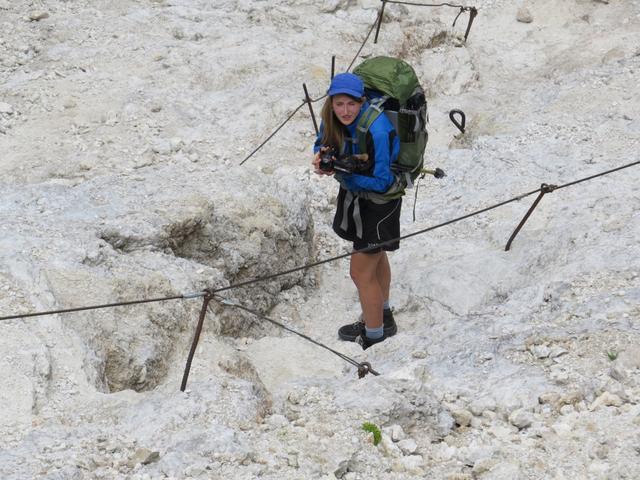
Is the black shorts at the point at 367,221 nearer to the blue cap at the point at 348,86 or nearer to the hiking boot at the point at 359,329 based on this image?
the hiking boot at the point at 359,329

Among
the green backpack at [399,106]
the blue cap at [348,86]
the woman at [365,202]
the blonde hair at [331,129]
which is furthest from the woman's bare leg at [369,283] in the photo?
the blue cap at [348,86]

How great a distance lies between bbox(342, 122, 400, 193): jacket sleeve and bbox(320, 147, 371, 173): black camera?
0.06 metres

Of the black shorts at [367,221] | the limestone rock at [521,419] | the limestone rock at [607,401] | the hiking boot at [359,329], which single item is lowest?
the hiking boot at [359,329]

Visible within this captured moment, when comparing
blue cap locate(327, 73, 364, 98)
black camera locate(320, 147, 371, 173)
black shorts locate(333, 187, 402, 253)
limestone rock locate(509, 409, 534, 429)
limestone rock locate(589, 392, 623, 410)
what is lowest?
black shorts locate(333, 187, 402, 253)

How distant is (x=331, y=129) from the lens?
5.48 metres

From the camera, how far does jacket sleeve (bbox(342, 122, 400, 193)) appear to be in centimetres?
536

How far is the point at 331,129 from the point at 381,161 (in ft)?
1.33

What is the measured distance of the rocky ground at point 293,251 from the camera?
162 inches

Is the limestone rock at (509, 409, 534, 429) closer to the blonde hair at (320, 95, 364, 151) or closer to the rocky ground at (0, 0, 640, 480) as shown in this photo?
the rocky ground at (0, 0, 640, 480)

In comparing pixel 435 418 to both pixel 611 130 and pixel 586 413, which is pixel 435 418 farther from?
pixel 611 130

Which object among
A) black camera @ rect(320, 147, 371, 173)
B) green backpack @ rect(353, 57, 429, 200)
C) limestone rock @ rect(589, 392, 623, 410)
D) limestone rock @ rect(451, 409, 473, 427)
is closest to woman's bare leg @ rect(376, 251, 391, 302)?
green backpack @ rect(353, 57, 429, 200)

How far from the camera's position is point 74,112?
32.4 ft

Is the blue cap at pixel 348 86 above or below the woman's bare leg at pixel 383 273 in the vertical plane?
above

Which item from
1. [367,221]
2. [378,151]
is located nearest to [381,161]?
[378,151]
